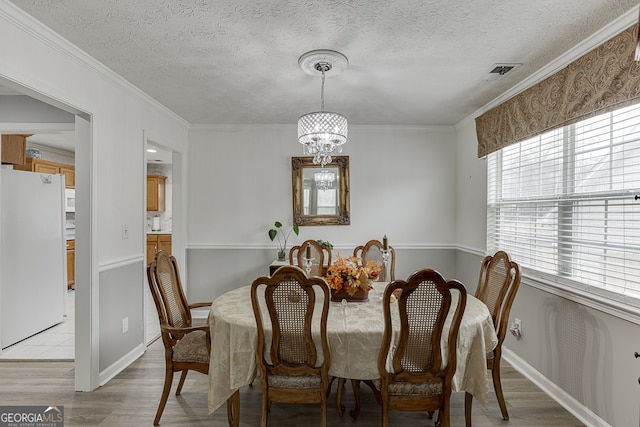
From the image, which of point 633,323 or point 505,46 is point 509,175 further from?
point 633,323

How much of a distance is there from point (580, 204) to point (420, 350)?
65.4 inches

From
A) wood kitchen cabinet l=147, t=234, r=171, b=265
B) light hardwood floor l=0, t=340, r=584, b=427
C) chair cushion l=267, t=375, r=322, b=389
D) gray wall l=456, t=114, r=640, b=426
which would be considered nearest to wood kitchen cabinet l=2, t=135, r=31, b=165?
light hardwood floor l=0, t=340, r=584, b=427

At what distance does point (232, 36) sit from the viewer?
7.08ft

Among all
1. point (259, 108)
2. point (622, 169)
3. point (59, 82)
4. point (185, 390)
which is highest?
point (259, 108)

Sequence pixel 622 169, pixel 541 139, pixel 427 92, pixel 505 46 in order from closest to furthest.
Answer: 1. pixel 622 169
2. pixel 505 46
3. pixel 541 139
4. pixel 427 92

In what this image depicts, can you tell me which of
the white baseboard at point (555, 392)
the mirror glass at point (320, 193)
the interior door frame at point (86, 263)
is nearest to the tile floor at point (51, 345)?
the interior door frame at point (86, 263)

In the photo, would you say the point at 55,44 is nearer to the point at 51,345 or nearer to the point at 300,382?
the point at 300,382

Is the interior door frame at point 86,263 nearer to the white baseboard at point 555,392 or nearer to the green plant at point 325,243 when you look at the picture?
the green plant at point 325,243

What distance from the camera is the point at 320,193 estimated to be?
4398mm

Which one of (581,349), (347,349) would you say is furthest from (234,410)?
(581,349)

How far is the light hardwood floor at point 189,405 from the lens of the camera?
2.22 m

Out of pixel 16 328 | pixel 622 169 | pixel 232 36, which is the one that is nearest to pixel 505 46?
pixel 622 169

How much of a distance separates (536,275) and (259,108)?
10.2 ft

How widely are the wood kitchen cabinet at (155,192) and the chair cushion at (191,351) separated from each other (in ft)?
18.8
